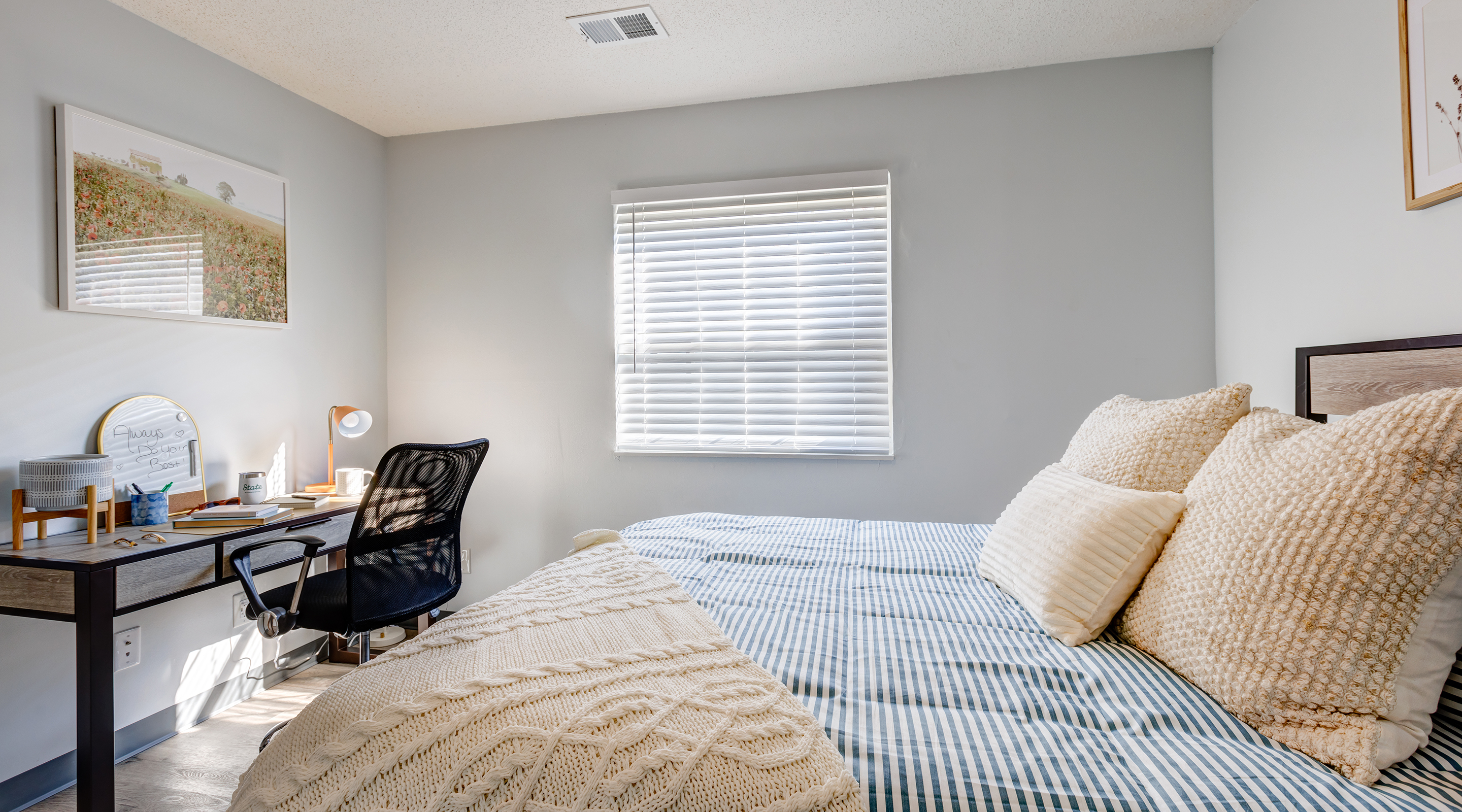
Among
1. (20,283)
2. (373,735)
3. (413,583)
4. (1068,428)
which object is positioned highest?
(20,283)

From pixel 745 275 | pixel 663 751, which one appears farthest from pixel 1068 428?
pixel 663 751

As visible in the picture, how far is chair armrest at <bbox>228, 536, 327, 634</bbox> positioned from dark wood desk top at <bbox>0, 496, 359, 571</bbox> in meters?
0.09

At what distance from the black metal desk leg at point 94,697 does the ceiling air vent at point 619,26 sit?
230 cm

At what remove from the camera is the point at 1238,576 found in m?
1.03

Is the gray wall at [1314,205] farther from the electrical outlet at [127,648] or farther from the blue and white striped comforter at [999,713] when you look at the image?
the electrical outlet at [127,648]

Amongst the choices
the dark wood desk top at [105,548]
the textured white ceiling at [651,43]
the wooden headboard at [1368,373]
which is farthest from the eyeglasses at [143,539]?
the wooden headboard at [1368,373]

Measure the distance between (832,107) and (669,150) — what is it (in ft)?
2.60

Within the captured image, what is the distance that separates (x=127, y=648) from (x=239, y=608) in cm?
43

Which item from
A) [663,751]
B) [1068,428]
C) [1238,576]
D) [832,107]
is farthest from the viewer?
[832,107]

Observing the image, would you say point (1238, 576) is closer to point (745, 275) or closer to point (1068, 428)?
point (1068, 428)

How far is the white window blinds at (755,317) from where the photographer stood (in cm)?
299

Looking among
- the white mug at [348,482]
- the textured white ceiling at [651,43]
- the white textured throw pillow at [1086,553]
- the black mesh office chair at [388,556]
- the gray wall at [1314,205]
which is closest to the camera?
the white textured throw pillow at [1086,553]

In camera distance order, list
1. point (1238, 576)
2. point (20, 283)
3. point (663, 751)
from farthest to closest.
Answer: point (20, 283)
point (1238, 576)
point (663, 751)

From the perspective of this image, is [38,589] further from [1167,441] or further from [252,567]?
[1167,441]
